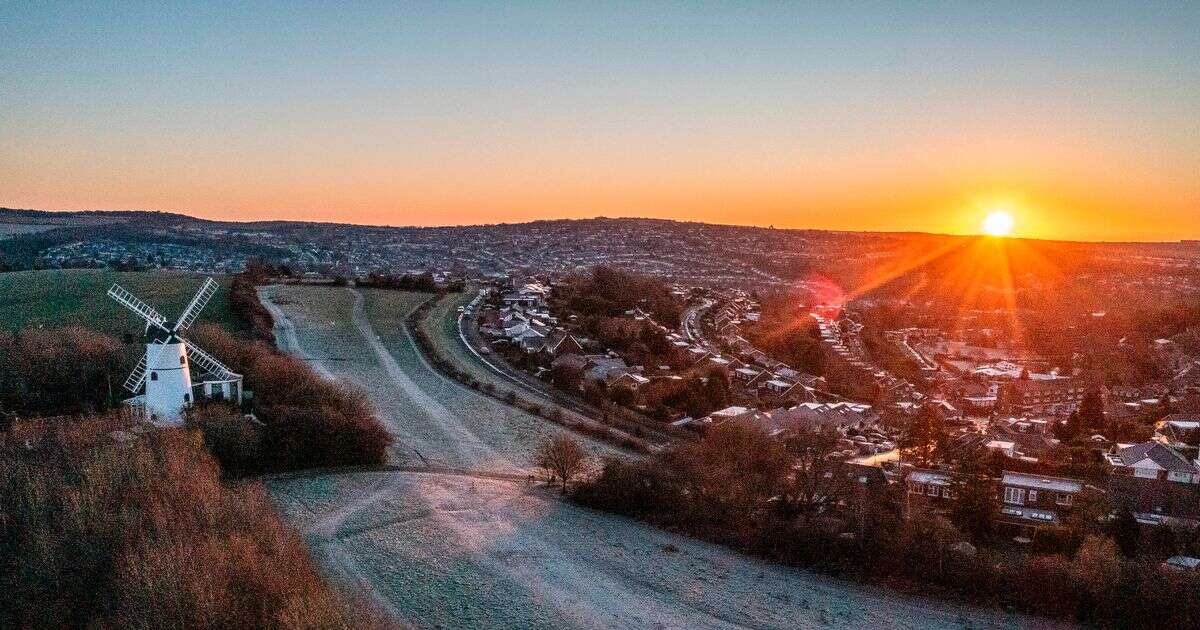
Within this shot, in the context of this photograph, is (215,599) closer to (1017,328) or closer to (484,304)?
(484,304)

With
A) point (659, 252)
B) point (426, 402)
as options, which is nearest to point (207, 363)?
point (426, 402)

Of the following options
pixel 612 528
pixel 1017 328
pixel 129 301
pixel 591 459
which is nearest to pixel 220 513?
pixel 612 528

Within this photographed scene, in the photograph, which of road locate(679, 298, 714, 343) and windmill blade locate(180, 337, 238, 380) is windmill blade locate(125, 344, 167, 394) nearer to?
windmill blade locate(180, 337, 238, 380)

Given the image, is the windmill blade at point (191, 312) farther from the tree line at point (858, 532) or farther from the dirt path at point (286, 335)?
the tree line at point (858, 532)

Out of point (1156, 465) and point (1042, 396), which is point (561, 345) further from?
point (1042, 396)

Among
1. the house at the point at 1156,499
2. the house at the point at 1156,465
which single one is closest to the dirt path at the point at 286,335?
the house at the point at 1156,499

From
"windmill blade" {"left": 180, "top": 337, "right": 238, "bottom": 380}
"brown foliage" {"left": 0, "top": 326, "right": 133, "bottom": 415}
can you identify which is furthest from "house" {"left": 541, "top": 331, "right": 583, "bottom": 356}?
"brown foliage" {"left": 0, "top": 326, "right": 133, "bottom": 415}
